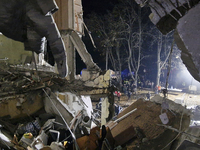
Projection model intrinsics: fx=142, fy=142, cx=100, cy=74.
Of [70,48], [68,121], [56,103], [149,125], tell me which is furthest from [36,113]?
[149,125]

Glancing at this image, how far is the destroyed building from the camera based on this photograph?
222 centimetres

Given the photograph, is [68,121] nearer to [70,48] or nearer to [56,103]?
[56,103]

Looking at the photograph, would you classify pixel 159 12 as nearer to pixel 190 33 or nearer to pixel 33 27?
pixel 190 33

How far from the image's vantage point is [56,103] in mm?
6801

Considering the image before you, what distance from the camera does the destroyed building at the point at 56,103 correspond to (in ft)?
7.27

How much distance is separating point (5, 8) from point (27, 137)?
4.75 m

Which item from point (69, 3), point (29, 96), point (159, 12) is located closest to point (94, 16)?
point (69, 3)

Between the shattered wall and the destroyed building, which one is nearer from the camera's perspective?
the destroyed building

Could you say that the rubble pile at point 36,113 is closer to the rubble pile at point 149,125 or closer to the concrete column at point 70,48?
the rubble pile at point 149,125

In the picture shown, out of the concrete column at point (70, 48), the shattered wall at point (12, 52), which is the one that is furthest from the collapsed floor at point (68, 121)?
the shattered wall at point (12, 52)

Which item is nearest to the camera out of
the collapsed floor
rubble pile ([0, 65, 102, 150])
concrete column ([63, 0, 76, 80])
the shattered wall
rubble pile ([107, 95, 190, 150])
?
rubble pile ([107, 95, 190, 150])

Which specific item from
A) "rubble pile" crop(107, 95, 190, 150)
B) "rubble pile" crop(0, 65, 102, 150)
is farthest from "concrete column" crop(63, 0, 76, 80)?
"rubble pile" crop(107, 95, 190, 150)

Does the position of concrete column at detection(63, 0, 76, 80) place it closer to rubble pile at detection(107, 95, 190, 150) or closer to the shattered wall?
the shattered wall

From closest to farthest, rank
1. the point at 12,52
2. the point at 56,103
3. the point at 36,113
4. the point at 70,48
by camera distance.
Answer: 1. the point at 56,103
2. the point at 36,113
3. the point at 12,52
4. the point at 70,48
